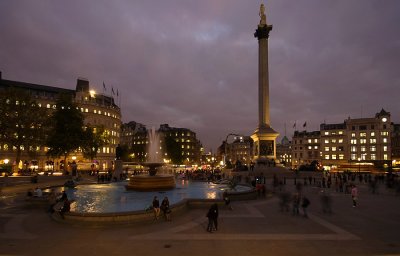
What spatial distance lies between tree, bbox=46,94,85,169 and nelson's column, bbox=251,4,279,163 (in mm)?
36004

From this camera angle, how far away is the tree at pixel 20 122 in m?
52.1

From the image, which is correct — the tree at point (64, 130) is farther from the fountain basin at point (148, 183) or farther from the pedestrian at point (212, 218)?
the pedestrian at point (212, 218)

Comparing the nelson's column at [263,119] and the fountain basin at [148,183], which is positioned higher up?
the nelson's column at [263,119]

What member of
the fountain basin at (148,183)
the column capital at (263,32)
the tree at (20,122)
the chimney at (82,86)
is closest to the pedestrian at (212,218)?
the fountain basin at (148,183)

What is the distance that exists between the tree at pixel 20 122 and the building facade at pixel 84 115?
2720 cm

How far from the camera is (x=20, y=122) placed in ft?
174

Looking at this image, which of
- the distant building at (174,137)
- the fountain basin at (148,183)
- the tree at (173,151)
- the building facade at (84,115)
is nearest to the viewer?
the fountain basin at (148,183)

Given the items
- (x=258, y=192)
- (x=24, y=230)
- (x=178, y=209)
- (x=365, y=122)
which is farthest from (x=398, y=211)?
(x=365, y=122)

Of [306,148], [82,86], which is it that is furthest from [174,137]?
[82,86]

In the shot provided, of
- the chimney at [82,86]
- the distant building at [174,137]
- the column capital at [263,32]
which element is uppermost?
the column capital at [263,32]

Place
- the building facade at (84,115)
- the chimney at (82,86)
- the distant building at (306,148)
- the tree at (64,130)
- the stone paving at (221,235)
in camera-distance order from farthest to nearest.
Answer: the distant building at (306,148) < the chimney at (82,86) < the building facade at (84,115) < the tree at (64,130) < the stone paving at (221,235)

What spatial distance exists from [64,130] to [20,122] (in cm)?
771

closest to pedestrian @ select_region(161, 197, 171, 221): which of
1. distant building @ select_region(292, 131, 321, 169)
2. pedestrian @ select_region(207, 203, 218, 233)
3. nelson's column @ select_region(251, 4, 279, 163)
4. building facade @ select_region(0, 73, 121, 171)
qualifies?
pedestrian @ select_region(207, 203, 218, 233)

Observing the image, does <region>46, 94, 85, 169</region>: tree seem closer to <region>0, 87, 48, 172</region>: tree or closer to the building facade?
<region>0, 87, 48, 172</region>: tree
